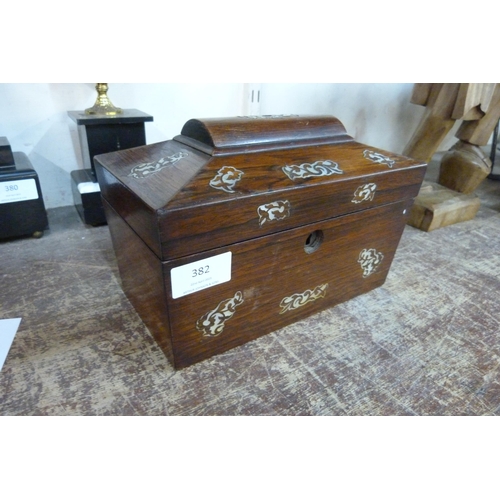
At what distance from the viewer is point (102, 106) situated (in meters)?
1.05

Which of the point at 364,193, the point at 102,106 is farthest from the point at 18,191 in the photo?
the point at 364,193

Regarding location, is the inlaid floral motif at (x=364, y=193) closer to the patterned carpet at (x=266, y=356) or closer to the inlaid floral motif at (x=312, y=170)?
the inlaid floral motif at (x=312, y=170)

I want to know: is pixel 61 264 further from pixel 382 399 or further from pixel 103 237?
pixel 382 399

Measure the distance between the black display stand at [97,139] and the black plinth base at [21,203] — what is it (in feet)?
0.41

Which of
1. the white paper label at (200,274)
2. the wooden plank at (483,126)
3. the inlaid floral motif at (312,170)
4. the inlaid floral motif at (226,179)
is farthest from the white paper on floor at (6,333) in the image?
the wooden plank at (483,126)

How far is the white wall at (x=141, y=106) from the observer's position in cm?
109

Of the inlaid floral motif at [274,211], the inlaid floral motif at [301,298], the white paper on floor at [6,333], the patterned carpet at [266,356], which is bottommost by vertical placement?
the white paper on floor at [6,333]

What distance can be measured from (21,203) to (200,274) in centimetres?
69

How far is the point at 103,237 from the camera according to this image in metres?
1.07

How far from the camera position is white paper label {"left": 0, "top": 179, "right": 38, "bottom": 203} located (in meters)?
0.94

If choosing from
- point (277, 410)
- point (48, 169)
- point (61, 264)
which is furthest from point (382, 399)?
point (48, 169)

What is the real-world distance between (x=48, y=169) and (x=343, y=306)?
3.40 feet

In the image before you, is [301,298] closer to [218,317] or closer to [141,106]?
[218,317]

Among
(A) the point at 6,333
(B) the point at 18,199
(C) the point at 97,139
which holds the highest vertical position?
(C) the point at 97,139
